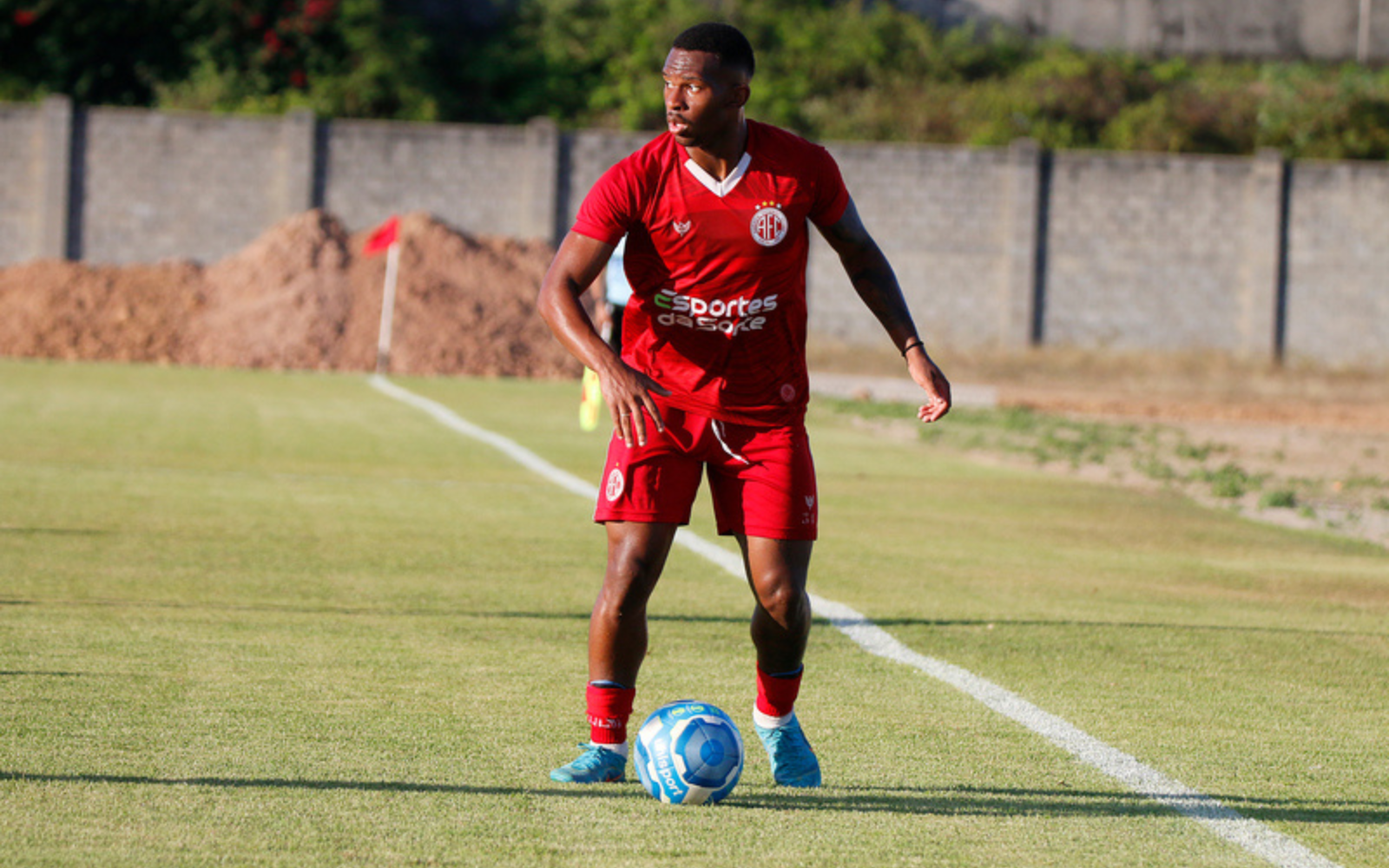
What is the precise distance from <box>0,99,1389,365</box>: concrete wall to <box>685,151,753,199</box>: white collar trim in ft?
109

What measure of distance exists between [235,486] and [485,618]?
5.87m

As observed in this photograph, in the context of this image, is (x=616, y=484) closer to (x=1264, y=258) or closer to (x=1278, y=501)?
(x=1278, y=501)

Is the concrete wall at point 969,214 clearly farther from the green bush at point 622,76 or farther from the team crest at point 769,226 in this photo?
the team crest at point 769,226

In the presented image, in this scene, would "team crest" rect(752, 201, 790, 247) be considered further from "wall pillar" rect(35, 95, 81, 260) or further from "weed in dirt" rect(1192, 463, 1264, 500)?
"wall pillar" rect(35, 95, 81, 260)

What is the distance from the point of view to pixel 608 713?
16.5 ft

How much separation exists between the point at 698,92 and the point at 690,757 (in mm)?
1832

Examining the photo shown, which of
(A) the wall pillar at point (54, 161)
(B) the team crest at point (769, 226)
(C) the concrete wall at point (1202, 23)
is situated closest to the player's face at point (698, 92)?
(B) the team crest at point (769, 226)

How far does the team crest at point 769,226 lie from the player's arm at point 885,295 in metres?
0.30

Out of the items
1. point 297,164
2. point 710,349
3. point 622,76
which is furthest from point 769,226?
point 622,76

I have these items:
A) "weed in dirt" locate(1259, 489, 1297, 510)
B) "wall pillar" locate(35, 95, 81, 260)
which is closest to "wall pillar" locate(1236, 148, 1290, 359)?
"weed in dirt" locate(1259, 489, 1297, 510)

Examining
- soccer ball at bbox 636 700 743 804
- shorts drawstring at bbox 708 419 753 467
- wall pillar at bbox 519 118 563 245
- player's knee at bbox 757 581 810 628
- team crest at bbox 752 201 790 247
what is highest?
wall pillar at bbox 519 118 563 245

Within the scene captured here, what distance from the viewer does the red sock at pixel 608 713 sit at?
4.99 meters

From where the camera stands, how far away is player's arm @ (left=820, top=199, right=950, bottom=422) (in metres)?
5.23

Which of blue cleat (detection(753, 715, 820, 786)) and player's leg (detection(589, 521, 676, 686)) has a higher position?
player's leg (detection(589, 521, 676, 686))
